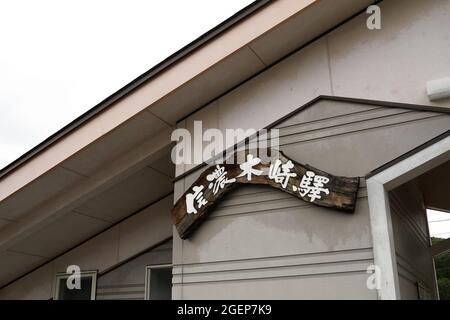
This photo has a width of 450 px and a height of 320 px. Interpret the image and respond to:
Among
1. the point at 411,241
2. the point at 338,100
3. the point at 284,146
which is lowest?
the point at 411,241

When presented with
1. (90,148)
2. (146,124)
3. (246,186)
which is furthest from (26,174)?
(246,186)

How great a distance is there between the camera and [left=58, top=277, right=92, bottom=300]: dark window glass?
6.87 meters

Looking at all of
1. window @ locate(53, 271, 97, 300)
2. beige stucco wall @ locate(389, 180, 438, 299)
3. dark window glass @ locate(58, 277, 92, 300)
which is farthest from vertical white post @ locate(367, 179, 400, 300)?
dark window glass @ locate(58, 277, 92, 300)

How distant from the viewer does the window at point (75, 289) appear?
6.82 meters

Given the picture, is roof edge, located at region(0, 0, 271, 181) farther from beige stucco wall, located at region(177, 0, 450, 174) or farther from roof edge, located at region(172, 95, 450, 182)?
roof edge, located at region(172, 95, 450, 182)

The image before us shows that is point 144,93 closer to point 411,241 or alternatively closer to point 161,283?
point 161,283

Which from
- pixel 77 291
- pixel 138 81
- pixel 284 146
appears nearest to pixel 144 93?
pixel 138 81

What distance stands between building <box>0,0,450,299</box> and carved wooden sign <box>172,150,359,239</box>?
0.31 feet

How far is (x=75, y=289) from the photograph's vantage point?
6.97m

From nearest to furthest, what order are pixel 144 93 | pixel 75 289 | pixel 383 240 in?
pixel 383 240 < pixel 144 93 < pixel 75 289

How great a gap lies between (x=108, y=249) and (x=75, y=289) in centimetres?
76

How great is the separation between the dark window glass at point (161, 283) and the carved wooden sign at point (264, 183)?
139 cm

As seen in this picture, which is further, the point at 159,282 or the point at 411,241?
the point at 159,282

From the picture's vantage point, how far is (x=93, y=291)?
6.71m
